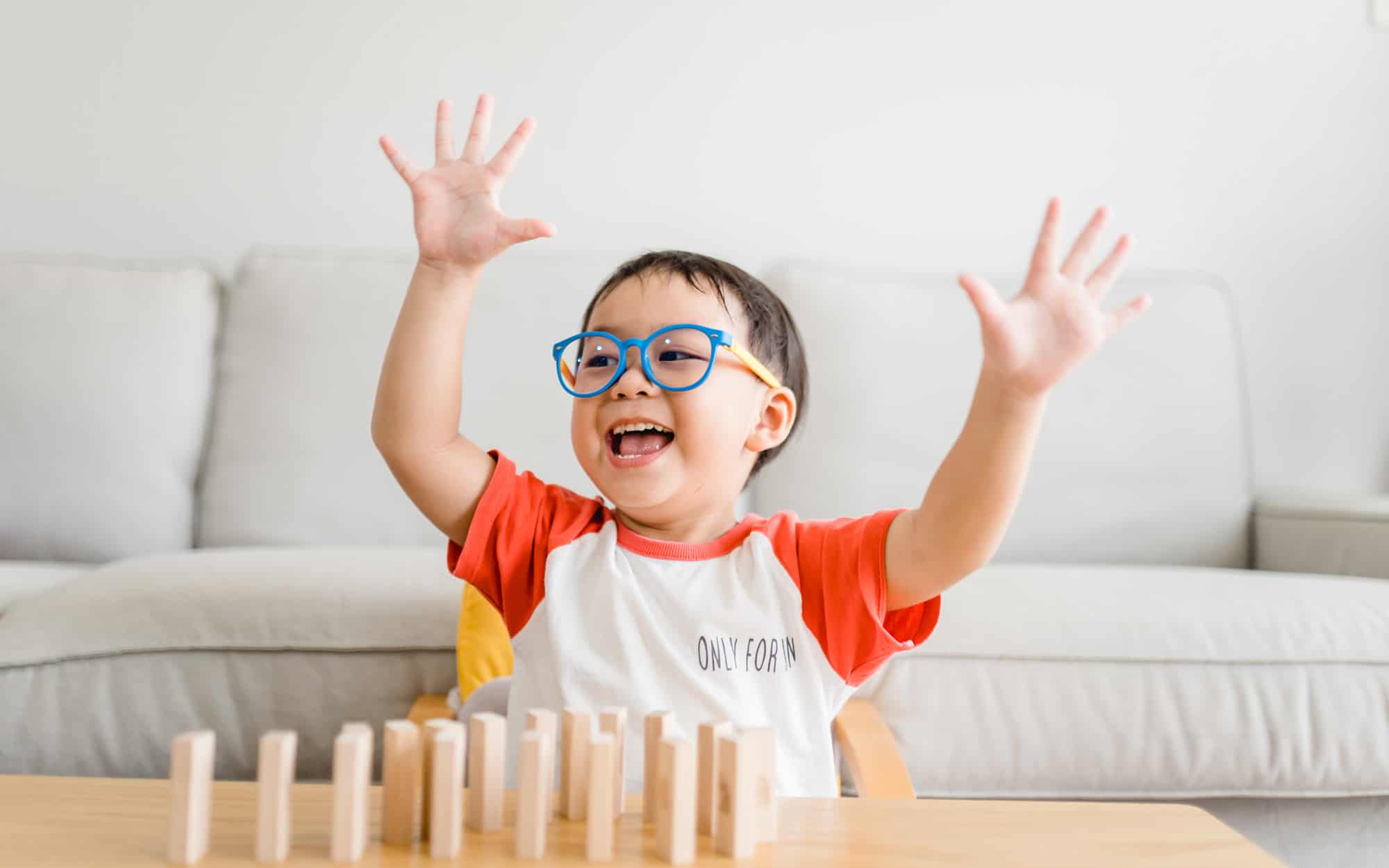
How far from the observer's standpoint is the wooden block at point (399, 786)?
60cm

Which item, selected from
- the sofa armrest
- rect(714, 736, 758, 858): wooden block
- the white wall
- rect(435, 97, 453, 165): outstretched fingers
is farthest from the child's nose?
the white wall

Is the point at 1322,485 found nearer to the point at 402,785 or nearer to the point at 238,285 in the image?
the point at 238,285

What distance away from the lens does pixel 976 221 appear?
248cm

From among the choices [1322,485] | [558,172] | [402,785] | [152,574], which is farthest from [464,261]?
[1322,485]

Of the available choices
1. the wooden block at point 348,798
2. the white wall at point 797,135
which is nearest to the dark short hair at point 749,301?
the wooden block at point 348,798

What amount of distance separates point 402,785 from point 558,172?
198cm

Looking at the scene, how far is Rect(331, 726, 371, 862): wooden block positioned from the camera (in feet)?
1.87

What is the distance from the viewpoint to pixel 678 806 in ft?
1.91

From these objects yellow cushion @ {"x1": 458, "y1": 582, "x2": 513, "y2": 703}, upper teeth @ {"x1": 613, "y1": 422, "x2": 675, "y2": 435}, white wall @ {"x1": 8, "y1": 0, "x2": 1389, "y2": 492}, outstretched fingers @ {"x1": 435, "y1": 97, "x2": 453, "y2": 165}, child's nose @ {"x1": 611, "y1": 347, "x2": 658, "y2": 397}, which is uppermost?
white wall @ {"x1": 8, "y1": 0, "x2": 1389, "y2": 492}

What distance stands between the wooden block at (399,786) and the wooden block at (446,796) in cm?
2

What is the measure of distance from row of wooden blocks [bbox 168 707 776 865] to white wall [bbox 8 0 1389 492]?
189cm

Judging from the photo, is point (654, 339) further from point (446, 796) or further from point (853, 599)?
point (446, 796)

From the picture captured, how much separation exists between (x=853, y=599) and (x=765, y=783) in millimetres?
374

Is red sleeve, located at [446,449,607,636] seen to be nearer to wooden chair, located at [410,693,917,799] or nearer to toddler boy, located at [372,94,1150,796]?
toddler boy, located at [372,94,1150,796]
